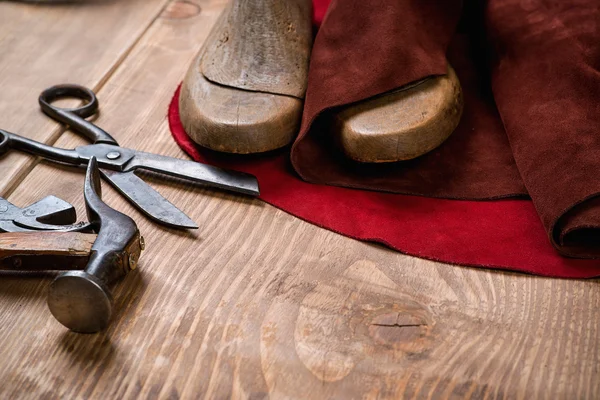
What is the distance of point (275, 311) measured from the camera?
0.76 m

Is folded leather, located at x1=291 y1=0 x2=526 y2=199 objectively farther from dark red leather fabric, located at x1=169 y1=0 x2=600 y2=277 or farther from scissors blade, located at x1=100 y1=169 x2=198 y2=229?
scissors blade, located at x1=100 y1=169 x2=198 y2=229

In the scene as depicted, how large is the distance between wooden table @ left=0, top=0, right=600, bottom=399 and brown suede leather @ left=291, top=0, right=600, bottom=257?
0.37 ft

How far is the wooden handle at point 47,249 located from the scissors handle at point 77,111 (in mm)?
236

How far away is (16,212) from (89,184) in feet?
0.30

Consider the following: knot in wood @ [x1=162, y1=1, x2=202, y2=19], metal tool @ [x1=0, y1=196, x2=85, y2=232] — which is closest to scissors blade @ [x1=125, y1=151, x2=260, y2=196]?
metal tool @ [x1=0, y1=196, x2=85, y2=232]

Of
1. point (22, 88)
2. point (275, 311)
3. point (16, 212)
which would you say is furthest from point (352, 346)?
point (22, 88)

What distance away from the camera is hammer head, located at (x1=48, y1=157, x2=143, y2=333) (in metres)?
0.66

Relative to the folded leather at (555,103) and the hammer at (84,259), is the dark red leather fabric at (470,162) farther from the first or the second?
the hammer at (84,259)

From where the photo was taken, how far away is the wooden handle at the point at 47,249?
28.3 inches

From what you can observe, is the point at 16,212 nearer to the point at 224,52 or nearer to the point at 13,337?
the point at 13,337

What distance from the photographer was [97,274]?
0.69 meters

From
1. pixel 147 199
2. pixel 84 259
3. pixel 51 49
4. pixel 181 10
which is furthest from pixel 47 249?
pixel 181 10

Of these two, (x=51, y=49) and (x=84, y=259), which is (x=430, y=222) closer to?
(x=84, y=259)

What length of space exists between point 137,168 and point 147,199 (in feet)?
0.20
